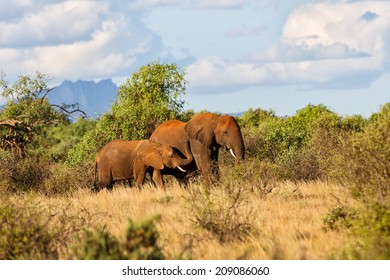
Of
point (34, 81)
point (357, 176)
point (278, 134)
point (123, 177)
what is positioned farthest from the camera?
point (34, 81)

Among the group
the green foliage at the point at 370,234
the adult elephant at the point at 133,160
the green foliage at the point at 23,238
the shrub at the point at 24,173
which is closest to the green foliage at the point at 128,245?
the green foliage at the point at 23,238

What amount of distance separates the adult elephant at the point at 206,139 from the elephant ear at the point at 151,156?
3.12ft

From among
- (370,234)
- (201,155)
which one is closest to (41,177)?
(201,155)

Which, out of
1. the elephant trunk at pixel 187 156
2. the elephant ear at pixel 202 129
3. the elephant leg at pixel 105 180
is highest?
the elephant ear at pixel 202 129

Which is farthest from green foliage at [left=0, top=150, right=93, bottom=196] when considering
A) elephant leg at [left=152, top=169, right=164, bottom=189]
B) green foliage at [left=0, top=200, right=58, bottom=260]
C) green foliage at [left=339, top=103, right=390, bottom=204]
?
green foliage at [left=0, top=200, right=58, bottom=260]

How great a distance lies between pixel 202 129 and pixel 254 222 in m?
9.93

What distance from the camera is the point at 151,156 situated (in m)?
22.0

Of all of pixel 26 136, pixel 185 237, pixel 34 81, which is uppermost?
pixel 34 81

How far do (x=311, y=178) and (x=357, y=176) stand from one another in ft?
33.5

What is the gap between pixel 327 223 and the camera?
494 inches

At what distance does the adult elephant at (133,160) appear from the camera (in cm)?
2197

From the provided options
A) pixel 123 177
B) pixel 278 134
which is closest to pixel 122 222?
pixel 123 177

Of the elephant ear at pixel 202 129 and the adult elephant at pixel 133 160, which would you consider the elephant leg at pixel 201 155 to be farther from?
the adult elephant at pixel 133 160

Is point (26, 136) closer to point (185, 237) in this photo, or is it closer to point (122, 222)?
point (122, 222)
